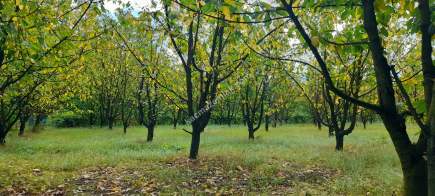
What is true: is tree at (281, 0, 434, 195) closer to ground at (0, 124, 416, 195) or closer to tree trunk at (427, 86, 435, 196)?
tree trunk at (427, 86, 435, 196)

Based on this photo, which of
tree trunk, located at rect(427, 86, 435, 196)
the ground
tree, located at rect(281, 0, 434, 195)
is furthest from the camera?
the ground

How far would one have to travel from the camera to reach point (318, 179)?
989 cm

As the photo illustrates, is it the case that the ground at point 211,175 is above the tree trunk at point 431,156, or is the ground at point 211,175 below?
below

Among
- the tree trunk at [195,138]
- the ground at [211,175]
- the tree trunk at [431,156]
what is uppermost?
the tree trunk at [431,156]

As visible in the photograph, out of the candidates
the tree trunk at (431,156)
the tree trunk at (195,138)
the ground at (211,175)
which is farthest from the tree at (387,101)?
the tree trunk at (195,138)

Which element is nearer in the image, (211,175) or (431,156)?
(431,156)

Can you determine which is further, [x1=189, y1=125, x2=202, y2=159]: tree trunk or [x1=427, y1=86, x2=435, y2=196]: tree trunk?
[x1=189, y1=125, x2=202, y2=159]: tree trunk

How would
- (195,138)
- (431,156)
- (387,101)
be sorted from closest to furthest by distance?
1. (431,156)
2. (387,101)
3. (195,138)

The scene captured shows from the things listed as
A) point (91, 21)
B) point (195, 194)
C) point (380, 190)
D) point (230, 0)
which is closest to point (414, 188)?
point (230, 0)

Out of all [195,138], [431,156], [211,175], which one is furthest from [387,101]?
[195,138]

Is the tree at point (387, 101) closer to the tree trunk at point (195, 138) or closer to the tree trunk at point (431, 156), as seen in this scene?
the tree trunk at point (431, 156)

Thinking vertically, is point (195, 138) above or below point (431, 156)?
below

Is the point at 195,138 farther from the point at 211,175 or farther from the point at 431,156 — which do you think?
the point at 431,156

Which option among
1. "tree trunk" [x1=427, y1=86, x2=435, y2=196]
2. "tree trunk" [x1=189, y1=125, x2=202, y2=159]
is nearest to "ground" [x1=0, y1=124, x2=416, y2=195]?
"tree trunk" [x1=189, y1=125, x2=202, y2=159]
